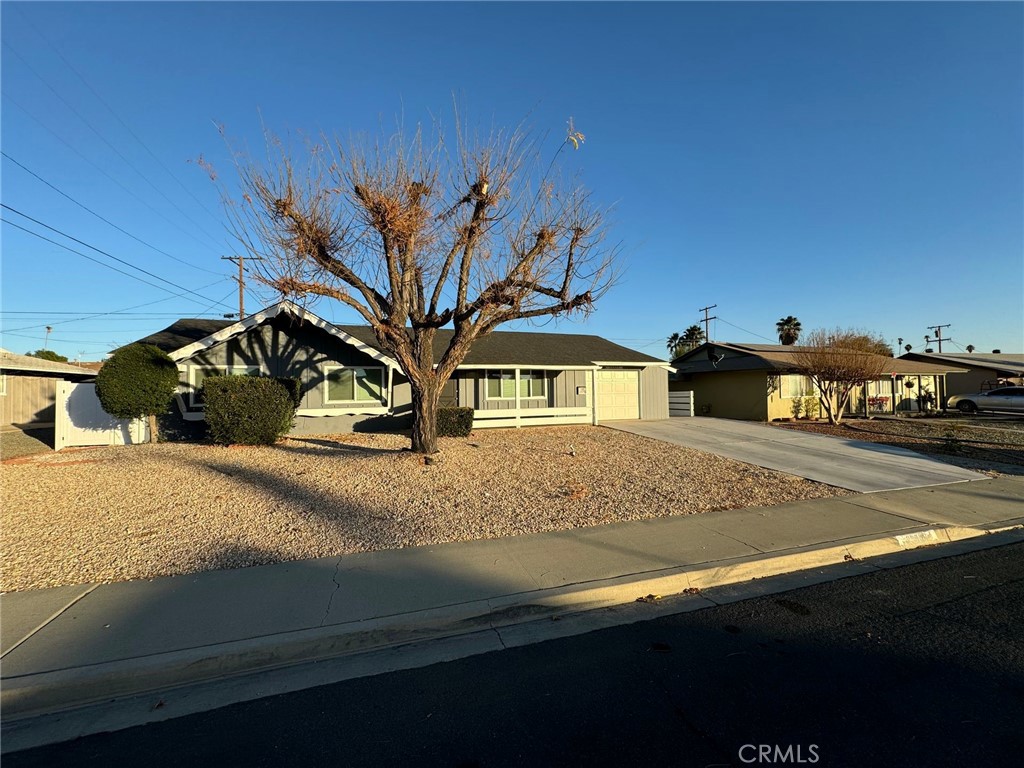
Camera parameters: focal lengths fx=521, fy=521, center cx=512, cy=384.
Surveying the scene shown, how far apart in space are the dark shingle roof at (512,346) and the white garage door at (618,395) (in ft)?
2.25

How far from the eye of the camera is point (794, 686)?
3422 mm

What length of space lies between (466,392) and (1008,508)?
14.5 meters


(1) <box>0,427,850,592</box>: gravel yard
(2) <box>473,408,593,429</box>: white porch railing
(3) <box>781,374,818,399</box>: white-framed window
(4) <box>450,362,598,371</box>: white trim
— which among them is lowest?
(1) <box>0,427,850,592</box>: gravel yard

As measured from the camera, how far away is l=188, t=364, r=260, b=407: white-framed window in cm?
1505

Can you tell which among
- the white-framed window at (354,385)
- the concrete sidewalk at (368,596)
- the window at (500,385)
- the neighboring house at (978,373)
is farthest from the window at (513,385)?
the neighboring house at (978,373)

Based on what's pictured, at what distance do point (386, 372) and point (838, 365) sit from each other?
1688 centimetres

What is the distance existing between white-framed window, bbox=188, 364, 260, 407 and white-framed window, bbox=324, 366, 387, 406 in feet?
6.90

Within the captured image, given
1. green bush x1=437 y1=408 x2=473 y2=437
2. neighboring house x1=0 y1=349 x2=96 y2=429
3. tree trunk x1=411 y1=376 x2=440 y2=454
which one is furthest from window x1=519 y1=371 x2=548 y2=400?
neighboring house x1=0 y1=349 x2=96 y2=429

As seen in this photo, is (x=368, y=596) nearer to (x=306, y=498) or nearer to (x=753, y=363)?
(x=306, y=498)

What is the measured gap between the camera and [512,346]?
69.1 ft

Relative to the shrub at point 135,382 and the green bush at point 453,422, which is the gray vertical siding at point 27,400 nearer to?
the shrub at point 135,382

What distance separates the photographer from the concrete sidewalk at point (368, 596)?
3.69 meters

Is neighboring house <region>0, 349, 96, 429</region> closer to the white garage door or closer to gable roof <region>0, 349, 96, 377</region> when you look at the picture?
gable roof <region>0, 349, 96, 377</region>

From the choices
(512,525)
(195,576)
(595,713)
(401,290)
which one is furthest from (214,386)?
(595,713)
